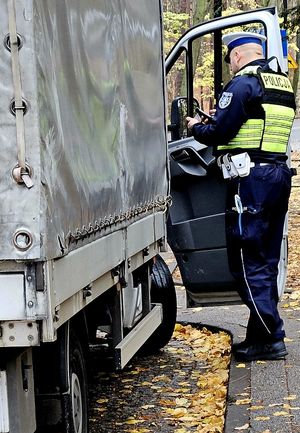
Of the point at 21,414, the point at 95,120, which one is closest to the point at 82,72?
the point at 95,120

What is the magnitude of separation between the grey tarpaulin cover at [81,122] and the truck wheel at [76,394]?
2.06ft

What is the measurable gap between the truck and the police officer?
288 millimetres

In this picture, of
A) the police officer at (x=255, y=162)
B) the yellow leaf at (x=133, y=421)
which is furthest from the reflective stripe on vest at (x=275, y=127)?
the yellow leaf at (x=133, y=421)

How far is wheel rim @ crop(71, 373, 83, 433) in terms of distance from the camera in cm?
474

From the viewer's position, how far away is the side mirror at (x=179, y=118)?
23.3 ft

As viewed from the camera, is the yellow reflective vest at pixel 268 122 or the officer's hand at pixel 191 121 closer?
the yellow reflective vest at pixel 268 122

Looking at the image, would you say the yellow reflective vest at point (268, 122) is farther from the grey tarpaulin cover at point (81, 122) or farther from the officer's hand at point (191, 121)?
the grey tarpaulin cover at point (81, 122)

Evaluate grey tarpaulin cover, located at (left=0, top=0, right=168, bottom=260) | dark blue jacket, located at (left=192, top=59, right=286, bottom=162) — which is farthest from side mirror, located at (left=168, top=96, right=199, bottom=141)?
dark blue jacket, located at (left=192, top=59, right=286, bottom=162)

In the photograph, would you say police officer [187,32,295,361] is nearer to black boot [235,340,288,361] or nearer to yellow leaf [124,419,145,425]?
black boot [235,340,288,361]

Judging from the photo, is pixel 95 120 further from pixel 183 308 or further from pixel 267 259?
pixel 183 308

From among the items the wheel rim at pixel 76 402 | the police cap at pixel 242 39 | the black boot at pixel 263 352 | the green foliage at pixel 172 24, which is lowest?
the black boot at pixel 263 352

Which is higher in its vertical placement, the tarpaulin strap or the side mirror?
the tarpaulin strap

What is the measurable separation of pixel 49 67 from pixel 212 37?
3.89 meters

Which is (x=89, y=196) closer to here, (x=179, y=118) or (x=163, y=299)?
Answer: (x=179, y=118)
